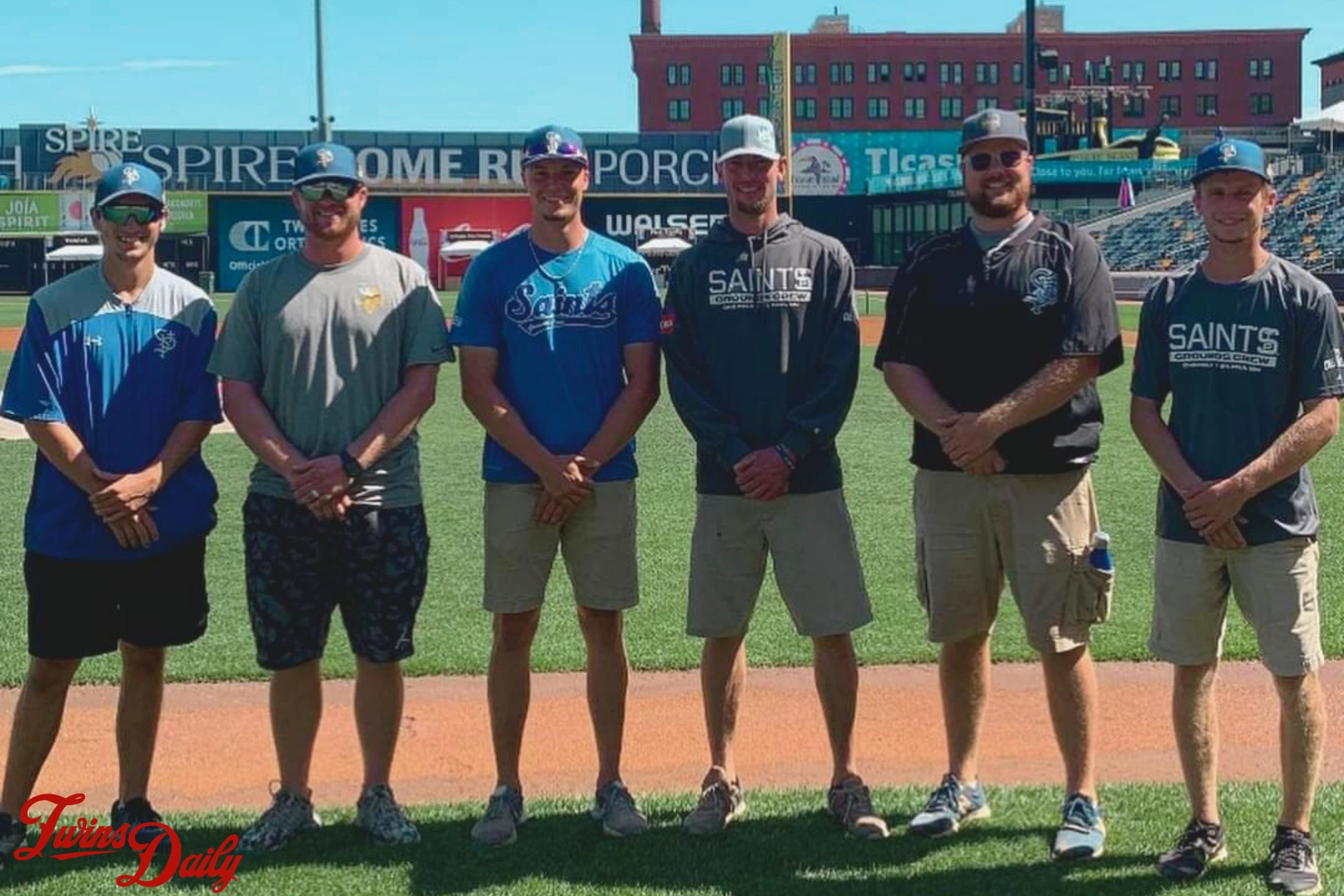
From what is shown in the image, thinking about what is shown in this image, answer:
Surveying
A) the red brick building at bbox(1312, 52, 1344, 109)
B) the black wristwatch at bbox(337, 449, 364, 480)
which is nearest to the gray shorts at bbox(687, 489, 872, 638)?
the black wristwatch at bbox(337, 449, 364, 480)

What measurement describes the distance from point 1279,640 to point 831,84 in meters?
92.6

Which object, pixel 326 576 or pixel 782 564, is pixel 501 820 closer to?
pixel 326 576

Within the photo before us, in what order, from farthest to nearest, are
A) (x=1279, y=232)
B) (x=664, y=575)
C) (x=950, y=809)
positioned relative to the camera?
(x=1279, y=232)
(x=664, y=575)
(x=950, y=809)

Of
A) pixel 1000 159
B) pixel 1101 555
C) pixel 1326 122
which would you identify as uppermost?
pixel 1326 122

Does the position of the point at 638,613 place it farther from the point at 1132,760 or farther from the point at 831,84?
the point at 831,84

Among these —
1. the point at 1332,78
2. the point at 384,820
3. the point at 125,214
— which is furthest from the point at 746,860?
the point at 1332,78

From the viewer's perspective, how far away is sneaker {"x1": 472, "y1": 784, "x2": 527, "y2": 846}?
189 inches

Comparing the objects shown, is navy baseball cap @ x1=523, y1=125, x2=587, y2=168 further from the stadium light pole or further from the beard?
the stadium light pole

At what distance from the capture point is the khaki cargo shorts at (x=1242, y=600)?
14.4 ft

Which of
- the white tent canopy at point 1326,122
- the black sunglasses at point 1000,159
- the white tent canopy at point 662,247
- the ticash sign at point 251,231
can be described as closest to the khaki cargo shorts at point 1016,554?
the black sunglasses at point 1000,159

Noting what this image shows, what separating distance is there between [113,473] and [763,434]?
6.57ft

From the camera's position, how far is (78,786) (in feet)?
18.2

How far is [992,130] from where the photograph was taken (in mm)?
4711

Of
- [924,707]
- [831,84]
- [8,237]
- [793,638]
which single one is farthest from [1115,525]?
[831,84]
